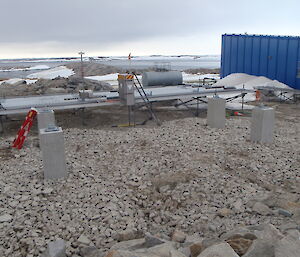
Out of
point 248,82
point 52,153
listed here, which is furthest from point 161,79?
point 52,153

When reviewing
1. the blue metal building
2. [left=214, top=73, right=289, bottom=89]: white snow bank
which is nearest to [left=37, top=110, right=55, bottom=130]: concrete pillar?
[left=214, top=73, right=289, bottom=89]: white snow bank

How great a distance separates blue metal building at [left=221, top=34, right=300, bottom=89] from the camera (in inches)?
797

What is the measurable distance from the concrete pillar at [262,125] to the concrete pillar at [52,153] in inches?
243

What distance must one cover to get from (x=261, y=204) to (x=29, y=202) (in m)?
4.61

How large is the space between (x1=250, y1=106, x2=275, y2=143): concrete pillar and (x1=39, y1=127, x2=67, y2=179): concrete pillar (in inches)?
243

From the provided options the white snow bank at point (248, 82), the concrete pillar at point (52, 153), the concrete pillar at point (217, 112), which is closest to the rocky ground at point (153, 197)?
the concrete pillar at point (52, 153)

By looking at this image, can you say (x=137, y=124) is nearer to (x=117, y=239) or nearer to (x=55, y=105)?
(x=55, y=105)

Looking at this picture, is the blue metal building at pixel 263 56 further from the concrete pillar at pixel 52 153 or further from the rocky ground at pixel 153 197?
the concrete pillar at pixel 52 153

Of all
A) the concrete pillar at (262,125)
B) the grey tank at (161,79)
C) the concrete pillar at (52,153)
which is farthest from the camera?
the grey tank at (161,79)

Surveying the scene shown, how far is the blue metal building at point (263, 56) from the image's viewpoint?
20.2 meters

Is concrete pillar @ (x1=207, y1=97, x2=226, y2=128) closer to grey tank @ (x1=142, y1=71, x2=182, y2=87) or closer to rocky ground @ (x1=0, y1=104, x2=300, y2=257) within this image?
rocky ground @ (x1=0, y1=104, x2=300, y2=257)

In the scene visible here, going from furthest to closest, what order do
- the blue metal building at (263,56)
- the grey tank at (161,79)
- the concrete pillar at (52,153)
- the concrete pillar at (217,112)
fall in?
the blue metal building at (263,56)
the grey tank at (161,79)
the concrete pillar at (217,112)
the concrete pillar at (52,153)

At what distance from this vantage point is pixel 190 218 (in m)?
6.34

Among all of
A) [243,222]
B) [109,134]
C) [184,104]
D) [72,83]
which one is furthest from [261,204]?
[72,83]
